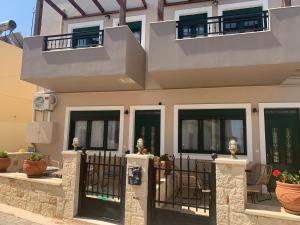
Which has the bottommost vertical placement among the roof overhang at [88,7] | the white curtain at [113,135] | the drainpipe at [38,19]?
the white curtain at [113,135]

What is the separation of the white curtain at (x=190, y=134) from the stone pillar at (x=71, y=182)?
4694 millimetres

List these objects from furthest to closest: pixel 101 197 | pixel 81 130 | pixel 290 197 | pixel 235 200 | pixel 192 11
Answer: pixel 81 130
pixel 192 11
pixel 101 197
pixel 235 200
pixel 290 197

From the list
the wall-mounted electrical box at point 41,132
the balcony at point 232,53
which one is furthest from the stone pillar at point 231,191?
the wall-mounted electrical box at point 41,132

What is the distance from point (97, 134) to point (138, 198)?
6013mm

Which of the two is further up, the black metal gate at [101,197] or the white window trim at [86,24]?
the white window trim at [86,24]

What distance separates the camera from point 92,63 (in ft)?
28.1

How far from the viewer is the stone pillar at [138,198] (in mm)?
5629

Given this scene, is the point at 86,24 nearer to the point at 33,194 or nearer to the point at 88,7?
the point at 88,7

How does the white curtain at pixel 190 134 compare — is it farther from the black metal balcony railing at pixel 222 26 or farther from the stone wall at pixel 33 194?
the stone wall at pixel 33 194

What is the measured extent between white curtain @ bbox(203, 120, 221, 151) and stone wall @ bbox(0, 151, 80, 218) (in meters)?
5.18

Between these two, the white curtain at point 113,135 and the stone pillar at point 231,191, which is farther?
the white curtain at point 113,135

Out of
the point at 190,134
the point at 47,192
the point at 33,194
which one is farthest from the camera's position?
the point at 190,134

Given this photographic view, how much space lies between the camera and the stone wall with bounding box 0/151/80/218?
646cm

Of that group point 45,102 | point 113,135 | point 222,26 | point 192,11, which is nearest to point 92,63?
point 113,135
